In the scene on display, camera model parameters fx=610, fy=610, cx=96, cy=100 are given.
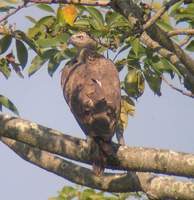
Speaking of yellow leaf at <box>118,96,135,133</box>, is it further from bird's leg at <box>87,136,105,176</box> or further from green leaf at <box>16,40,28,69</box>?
green leaf at <box>16,40,28,69</box>

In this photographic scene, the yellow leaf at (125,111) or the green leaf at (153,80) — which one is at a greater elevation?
the green leaf at (153,80)

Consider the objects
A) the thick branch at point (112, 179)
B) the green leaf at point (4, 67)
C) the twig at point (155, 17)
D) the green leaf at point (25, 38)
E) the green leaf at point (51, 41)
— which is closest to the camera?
the green leaf at point (25, 38)

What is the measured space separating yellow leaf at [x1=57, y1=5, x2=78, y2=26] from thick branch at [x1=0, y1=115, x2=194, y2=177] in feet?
2.66

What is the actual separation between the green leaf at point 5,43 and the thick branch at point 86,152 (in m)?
0.51

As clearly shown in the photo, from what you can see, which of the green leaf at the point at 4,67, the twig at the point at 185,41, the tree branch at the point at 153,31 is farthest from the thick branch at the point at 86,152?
the twig at the point at 185,41

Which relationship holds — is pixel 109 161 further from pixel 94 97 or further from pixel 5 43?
pixel 5 43

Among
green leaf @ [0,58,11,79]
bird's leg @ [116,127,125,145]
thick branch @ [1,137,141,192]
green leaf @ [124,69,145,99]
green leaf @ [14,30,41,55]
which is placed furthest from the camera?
bird's leg @ [116,127,125,145]

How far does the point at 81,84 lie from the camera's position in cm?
540

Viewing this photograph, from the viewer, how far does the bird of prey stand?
4.61 metres

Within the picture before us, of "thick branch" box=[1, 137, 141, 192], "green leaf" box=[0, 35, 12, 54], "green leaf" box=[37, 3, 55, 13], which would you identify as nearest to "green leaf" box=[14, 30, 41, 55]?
"green leaf" box=[0, 35, 12, 54]

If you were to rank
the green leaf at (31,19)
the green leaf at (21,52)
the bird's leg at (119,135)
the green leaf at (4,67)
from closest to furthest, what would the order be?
the green leaf at (21,52)
the green leaf at (4,67)
the green leaf at (31,19)
the bird's leg at (119,135)

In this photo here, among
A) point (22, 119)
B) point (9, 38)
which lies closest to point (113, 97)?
point (22, 119)

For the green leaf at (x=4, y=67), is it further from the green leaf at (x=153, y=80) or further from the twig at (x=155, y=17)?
the green leaf at (x=153, y=80)

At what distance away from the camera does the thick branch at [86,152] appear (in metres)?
3.71
